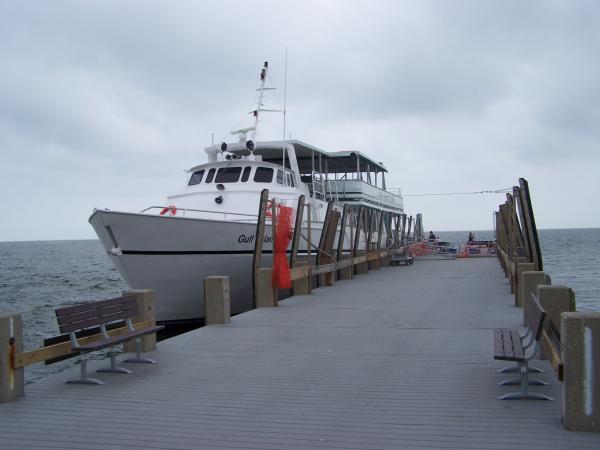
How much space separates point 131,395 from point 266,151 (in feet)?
52.0

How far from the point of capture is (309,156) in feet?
78.3

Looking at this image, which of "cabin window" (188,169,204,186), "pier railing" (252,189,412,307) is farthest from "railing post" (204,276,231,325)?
"cabin window" (188,169,204,186)

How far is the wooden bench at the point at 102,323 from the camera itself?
621 cm

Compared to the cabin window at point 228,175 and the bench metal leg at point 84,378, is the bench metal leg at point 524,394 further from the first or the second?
the cabin window at point 228,175

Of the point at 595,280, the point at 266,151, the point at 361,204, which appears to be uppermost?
the point at 266,151

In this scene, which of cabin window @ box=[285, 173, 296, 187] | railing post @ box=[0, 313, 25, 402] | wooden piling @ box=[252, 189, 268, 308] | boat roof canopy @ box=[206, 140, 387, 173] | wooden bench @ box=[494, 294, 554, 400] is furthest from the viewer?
boat roof canopy @ box=[206, 140, 387, 173]

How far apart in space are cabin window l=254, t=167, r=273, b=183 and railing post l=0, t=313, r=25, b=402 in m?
12.2

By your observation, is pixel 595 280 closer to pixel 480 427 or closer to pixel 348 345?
pixel 348 345

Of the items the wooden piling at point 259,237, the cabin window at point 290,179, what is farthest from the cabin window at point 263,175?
the wooden piling at point 259,237

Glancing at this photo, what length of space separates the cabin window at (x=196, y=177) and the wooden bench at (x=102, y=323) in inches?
440

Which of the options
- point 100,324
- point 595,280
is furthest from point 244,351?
point 595,280

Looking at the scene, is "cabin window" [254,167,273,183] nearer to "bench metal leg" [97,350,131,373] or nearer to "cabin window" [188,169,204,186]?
"cabin window" [188,169,204,186]

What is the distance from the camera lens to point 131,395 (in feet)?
19.4

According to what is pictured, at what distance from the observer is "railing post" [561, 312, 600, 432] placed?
458cm
